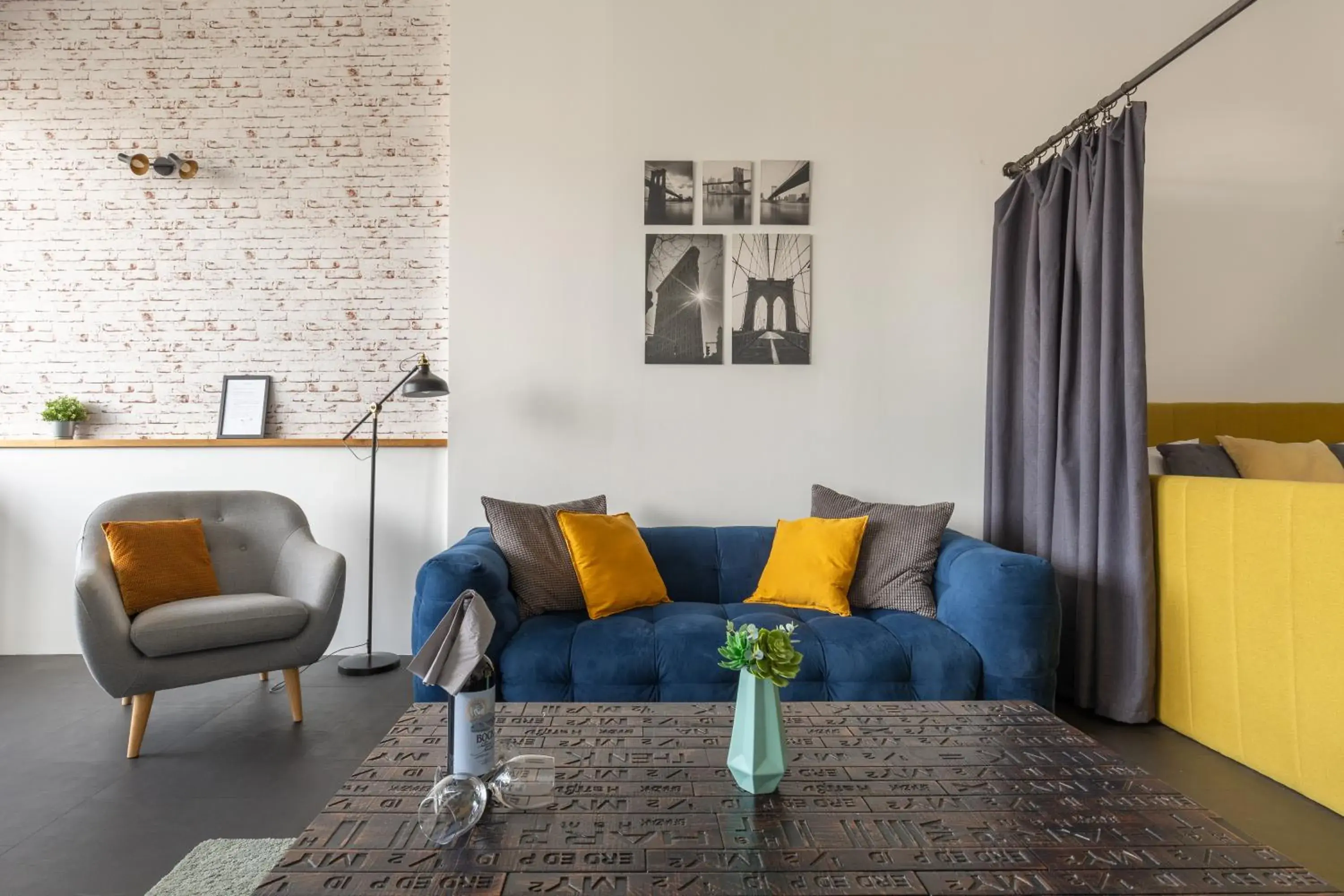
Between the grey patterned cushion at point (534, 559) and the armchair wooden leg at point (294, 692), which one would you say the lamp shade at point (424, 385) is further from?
the armchair wooden leg at point (294, 692)

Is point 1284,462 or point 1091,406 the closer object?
point 1091,406

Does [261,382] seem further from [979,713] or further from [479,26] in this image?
[979,713]

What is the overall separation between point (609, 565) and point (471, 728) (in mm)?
1670

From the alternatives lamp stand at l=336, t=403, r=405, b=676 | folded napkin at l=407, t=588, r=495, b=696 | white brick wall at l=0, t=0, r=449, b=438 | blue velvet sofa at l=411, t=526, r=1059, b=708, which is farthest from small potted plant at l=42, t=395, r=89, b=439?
folded napkin at l=407, t=588, r=495, b=696

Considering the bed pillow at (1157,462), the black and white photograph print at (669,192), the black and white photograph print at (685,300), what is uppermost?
the black and white photograph print at (669,192)

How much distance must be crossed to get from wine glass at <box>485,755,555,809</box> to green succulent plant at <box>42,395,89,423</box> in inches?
145

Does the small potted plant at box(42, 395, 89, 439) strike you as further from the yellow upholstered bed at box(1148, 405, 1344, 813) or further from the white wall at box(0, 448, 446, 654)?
the yellow upholstered bed at box(1148, 405, 1344, 813)

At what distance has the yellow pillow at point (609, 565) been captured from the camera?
301 centimetres

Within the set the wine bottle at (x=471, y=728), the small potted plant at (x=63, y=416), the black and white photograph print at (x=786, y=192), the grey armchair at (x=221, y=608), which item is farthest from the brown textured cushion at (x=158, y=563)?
the black and white photograph print at (x=786, y=192)

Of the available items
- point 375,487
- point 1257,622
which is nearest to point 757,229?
point 375,487

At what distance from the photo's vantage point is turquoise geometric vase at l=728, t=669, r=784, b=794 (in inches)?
56.0

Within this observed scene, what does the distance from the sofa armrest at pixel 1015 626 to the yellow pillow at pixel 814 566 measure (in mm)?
493

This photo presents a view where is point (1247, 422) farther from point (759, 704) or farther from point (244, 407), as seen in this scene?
point (244, 407)

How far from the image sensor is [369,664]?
12.1 ft
